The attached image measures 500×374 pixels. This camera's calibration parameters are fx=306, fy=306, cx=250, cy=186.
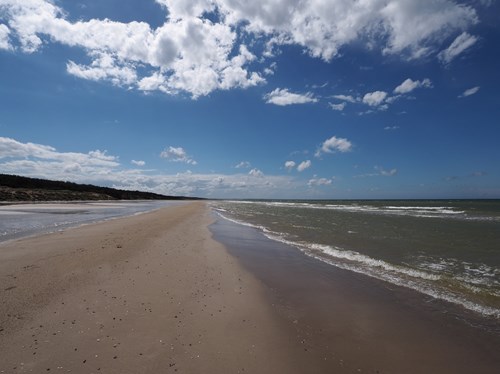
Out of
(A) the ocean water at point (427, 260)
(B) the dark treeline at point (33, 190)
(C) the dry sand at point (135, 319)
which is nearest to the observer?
(C) the dry sand at point (135, 319)

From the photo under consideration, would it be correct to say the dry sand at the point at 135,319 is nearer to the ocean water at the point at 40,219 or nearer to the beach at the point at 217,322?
the beach at the point at 217,322

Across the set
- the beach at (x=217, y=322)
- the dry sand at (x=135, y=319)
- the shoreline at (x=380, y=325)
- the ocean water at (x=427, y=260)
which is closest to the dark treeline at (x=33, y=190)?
the dry sand at (x=135, y=319)

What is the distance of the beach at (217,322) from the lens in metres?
3.83

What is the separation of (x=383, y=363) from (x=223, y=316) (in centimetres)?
254

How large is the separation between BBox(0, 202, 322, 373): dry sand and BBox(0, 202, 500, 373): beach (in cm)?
2

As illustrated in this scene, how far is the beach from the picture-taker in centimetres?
383

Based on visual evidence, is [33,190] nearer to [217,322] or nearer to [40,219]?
[40,219]

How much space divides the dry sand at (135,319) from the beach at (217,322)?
0.06 ft

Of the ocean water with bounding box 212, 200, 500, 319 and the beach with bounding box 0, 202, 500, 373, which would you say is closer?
the beach with bounding box 0, 202, 500, 373

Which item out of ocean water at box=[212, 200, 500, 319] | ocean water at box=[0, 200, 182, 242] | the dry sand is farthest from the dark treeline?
ocean water at box=[212, 200, 500, 319]

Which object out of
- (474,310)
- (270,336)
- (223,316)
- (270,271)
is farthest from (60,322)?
(474,310)

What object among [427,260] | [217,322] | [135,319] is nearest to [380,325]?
[217,322]

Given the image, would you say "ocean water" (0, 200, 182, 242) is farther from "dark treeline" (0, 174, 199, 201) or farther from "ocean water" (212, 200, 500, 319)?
"dark treeline" (0, 174, 199, 201)

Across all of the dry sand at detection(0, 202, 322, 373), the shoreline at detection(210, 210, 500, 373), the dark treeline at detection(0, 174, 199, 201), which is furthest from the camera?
the dark treeline at detection(0, 174, 199, 201)
